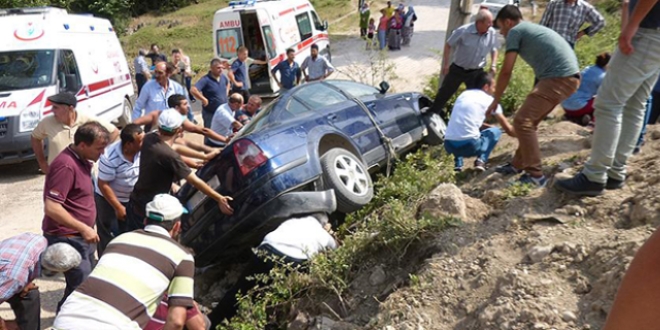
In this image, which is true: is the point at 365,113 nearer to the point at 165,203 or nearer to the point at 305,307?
the point at 305,307

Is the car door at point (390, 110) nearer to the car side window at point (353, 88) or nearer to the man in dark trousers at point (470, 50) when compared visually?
the car side window at point (353, 88)

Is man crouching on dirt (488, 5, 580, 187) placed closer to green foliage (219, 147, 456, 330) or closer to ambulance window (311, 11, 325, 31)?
green foliage (219, 147, 456, 330)

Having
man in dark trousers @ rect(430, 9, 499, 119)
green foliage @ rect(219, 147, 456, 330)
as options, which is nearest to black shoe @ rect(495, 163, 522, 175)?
green foliage @ rect(219, 147, 456, 330)

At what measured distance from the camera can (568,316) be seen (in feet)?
9.04

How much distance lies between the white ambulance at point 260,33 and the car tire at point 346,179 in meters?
8.54

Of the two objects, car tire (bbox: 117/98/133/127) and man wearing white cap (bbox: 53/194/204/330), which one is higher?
man wearing white cap (bbox: 53/194/204/330)

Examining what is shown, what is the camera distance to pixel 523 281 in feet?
10.0

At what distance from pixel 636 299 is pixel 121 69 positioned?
40.9ft

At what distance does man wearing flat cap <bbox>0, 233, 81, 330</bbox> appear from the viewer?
3402 mm

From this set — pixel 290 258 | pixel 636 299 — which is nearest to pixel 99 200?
pixel 290 258

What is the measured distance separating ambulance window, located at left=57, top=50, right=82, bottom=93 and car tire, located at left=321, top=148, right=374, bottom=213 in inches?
237

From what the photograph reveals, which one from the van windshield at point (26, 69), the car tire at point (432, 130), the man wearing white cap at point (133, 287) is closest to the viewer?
the man wearing white cap at point (133, 287)

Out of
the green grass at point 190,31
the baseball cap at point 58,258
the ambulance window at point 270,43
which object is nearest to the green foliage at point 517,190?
the baseball cap at point 58,258

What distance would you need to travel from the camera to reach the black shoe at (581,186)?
140 inches
